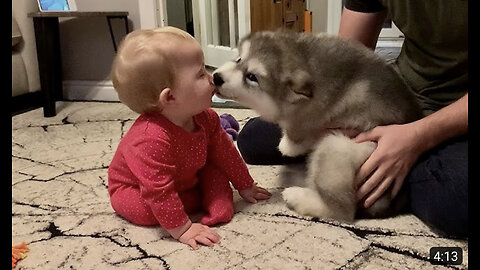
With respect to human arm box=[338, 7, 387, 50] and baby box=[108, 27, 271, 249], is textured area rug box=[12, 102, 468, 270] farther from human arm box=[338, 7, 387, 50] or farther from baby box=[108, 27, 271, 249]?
human arm box=[338, 7, 387, 50]

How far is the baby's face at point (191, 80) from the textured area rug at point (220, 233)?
0.97ft

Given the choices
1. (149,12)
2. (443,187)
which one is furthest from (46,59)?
(443,187)

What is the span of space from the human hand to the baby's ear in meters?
0.44

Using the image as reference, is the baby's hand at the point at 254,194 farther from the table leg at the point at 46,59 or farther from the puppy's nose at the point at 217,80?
the table leg at the point at 46,59

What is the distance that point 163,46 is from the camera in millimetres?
1105

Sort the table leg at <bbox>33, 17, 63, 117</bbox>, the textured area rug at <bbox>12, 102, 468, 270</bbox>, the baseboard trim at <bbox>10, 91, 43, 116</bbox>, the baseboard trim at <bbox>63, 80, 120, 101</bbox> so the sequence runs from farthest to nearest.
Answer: the baseboard trim at <bbox>63, 80, 120, 101</bbox> → the baseboard trim at <bbox>10, 91, 43, 116</bbox> → the table leg at <bbox>33, 17, 63, 117</bbox> → the textured area rug at <bbox>12, 102, 468, 270</bbox>

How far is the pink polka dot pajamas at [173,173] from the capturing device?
1093 mm

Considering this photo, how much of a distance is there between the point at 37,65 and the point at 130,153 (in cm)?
172

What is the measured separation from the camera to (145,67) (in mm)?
1095

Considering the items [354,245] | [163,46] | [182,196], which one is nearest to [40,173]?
[182,196]

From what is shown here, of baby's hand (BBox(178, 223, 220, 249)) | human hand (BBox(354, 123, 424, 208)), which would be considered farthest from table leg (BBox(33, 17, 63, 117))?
human hand (BBox(354, 123, 424, 208))

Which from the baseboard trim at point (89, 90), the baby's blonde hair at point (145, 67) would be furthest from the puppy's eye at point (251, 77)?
the baseboard trim at point (89, 90)

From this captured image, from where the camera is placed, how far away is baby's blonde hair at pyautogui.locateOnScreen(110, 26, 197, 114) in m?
1.10
